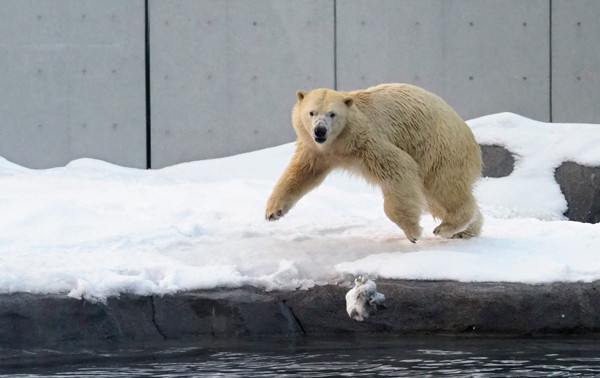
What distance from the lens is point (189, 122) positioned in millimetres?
10562

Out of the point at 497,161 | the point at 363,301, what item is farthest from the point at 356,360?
the point at 497,161

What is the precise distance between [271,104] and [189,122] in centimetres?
92

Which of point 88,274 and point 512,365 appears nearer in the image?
point 512,365

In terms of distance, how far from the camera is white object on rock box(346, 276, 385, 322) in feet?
15.5

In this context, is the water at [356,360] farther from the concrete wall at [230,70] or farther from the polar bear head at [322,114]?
the concrete wall at [230,70]

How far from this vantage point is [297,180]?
18.7 feet

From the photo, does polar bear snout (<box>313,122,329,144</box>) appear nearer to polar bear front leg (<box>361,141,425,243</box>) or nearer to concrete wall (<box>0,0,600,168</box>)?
polar bear front leg (<box>361,141,425,243</box>)

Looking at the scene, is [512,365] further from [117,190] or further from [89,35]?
[89,35]

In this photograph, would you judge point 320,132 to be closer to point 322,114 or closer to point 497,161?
point 322,114

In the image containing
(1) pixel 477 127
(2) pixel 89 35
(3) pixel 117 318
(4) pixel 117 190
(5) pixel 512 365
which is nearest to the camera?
(5) pixel 512 365

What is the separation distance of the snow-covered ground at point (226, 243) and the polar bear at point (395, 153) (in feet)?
0.76

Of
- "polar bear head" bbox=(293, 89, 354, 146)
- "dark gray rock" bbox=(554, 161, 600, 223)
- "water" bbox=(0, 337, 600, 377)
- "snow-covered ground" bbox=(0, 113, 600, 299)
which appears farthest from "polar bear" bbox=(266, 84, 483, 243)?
"dark gray rock" bbox=(554, 161, 600, 223)

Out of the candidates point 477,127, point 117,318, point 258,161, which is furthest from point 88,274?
point 477,127

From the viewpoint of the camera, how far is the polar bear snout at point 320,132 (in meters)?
5.27
